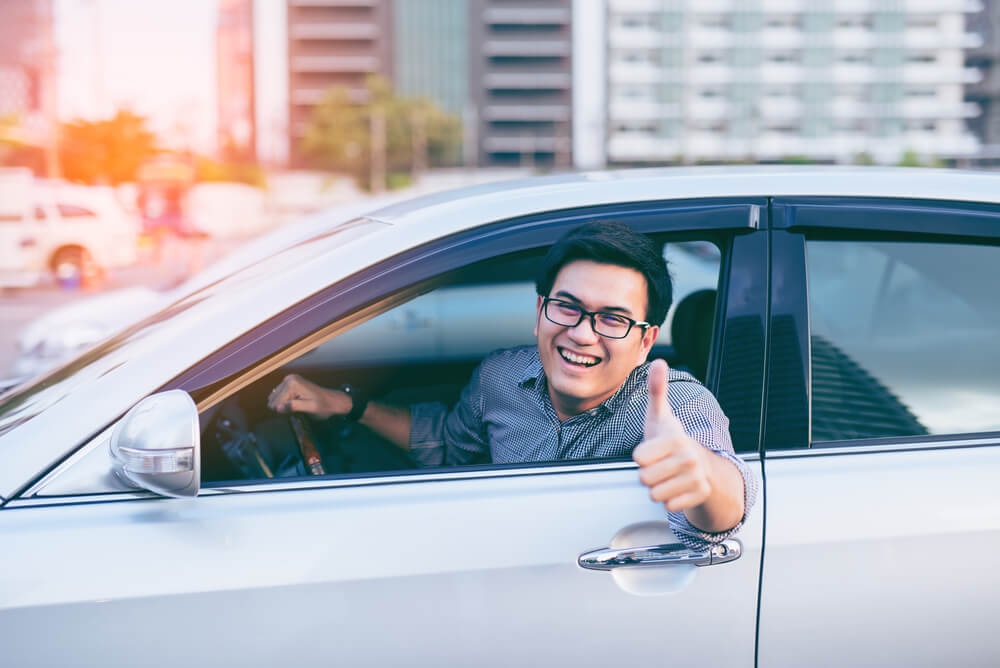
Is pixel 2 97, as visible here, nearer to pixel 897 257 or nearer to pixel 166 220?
pixel 166 220

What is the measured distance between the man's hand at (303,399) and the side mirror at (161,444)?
0.56m

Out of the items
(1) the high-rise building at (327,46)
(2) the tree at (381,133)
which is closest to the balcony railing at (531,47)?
(2) the tree at (381,133)

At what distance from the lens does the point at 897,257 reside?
97.2 inches

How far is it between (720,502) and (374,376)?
4.90 ft

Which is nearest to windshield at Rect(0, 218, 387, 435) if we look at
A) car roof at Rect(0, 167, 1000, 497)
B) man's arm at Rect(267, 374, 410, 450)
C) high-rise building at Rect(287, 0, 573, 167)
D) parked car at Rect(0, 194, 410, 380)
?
car roof at Rect(0, 167, 1000, 497)

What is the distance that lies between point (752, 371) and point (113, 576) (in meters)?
1.09

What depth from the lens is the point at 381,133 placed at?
79.4 m

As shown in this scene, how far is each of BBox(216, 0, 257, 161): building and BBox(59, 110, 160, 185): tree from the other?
75.1ft

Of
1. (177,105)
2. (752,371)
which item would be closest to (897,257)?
(752,371)

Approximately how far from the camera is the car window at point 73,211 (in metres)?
16.2

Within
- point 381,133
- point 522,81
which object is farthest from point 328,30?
point 522,81

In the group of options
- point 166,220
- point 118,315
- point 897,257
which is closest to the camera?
point 897,257

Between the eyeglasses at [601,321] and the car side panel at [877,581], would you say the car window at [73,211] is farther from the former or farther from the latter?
the car side panel at [877,581]

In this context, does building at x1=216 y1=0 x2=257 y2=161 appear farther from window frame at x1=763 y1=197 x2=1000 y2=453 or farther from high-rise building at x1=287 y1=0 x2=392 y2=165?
window frame at x1=763 y1=197 x2=1000 y2=453
